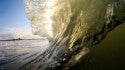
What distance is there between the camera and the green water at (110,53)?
5.26 meters

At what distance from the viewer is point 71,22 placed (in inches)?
223

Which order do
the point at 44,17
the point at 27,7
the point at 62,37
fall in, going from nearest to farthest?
the point at 62,37
the point at 44,17
the point at 27,7

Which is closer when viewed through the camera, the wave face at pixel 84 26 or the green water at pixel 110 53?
the wave face at pixel 84 26

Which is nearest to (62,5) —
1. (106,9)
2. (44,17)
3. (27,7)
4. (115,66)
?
(106,9)

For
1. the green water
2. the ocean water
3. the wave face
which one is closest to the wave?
the wave face

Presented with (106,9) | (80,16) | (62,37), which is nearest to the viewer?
(106,9)

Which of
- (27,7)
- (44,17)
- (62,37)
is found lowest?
(62,37)

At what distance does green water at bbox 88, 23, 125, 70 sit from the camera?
17.3ft

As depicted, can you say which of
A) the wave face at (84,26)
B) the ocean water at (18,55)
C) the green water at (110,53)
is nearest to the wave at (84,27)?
the wave face at (84,26)

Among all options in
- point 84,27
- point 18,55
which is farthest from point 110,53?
point 18,55

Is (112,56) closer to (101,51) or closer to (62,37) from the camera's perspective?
(101,51)

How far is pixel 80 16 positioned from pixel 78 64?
112 centimetres

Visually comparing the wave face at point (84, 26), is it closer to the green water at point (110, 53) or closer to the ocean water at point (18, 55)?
the green water at point (110, 53)

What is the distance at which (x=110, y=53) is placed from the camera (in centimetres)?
537
